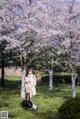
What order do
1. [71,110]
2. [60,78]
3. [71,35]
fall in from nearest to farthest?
1. [71,110]
2. [71,35]
3. [60,78]

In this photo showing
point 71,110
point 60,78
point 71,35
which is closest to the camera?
point 71,110

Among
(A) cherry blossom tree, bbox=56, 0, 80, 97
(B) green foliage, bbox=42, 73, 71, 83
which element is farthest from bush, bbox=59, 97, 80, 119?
(B) green foliage, bbox=42, 73, 71, 83

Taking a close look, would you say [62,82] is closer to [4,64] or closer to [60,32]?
[4,64]

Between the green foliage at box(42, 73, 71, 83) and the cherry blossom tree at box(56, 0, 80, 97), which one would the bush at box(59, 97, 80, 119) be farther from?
the green foliage at box(42, 73, 71, 83)

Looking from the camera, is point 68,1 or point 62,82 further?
point 62,82

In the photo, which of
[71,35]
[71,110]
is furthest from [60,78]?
[71,110]

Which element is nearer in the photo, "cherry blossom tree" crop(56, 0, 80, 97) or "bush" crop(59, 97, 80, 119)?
"bush" crop(59, 97, 80, 119)

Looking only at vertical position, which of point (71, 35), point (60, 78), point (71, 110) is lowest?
point (71, 110)

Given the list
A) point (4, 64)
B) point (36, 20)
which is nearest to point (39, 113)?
point (36, 20)

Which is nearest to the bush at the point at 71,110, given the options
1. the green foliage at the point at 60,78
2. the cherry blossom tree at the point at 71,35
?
the cherry blossom tree at the point at 71,35

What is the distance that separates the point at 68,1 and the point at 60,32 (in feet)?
8.80

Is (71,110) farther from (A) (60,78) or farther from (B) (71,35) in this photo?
(A) (60,78)

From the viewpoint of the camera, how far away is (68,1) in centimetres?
2711

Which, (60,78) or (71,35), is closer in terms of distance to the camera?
(71,35)
